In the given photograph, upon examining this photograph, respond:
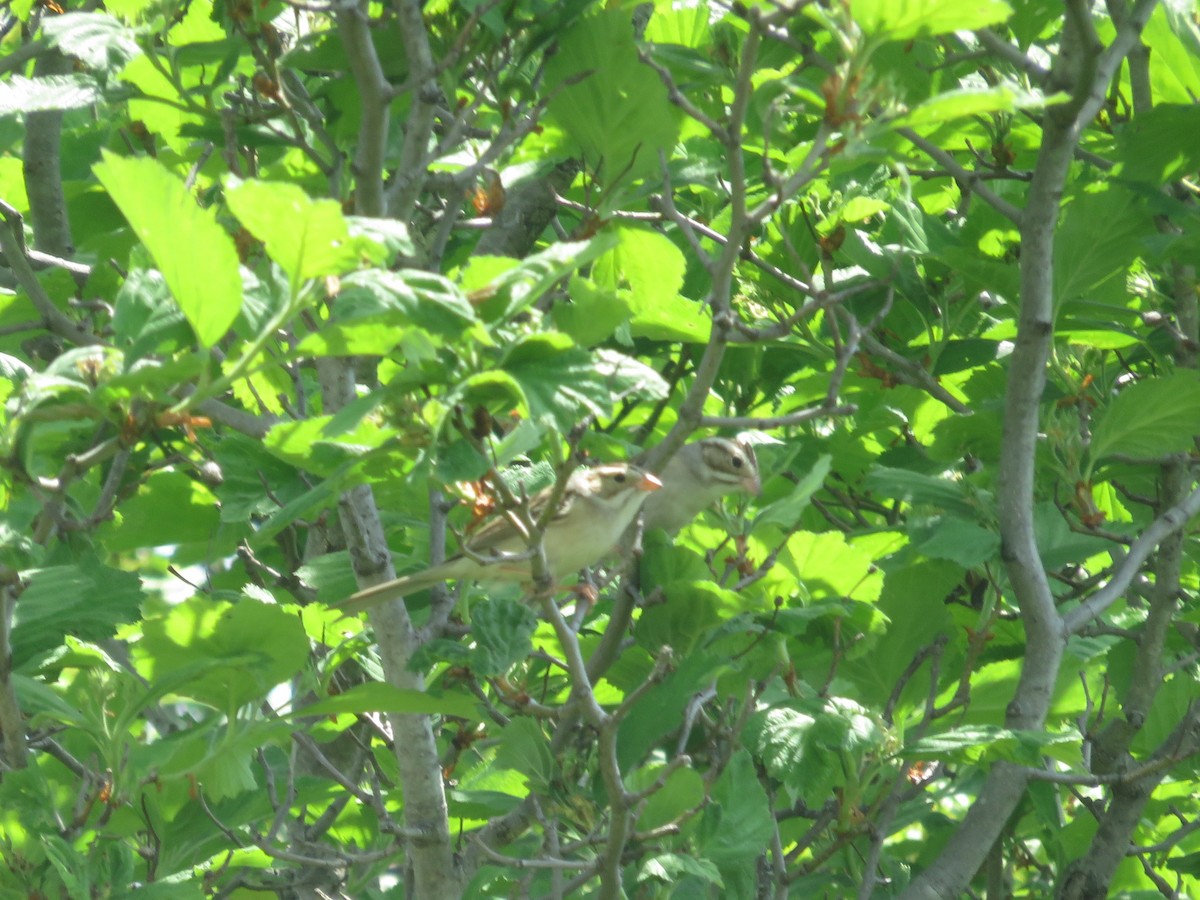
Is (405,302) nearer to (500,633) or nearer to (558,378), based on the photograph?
(558,378)

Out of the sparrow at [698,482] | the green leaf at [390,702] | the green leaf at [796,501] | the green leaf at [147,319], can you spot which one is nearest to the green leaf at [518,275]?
the green leaf at [147,319]

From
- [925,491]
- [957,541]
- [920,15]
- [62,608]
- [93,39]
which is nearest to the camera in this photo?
[920,15]

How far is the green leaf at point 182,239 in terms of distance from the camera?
2.09 metres

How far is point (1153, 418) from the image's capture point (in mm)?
4301

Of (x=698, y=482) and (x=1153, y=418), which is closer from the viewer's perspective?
(x=1153, y=418)

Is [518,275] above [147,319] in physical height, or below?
above

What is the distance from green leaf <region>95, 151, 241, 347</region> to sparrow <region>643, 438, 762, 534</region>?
266 centimetres

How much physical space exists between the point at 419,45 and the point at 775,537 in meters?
1.58

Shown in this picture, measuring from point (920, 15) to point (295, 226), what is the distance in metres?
1.10

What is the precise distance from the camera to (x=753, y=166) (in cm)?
475

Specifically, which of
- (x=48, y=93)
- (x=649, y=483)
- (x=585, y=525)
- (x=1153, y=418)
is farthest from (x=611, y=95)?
(x=1153, y=418)

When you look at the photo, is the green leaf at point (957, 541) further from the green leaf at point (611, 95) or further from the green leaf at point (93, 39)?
the green leaf at point (93, 39)

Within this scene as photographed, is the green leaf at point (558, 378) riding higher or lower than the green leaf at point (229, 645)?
higher

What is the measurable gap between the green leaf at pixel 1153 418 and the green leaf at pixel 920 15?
2.14m
